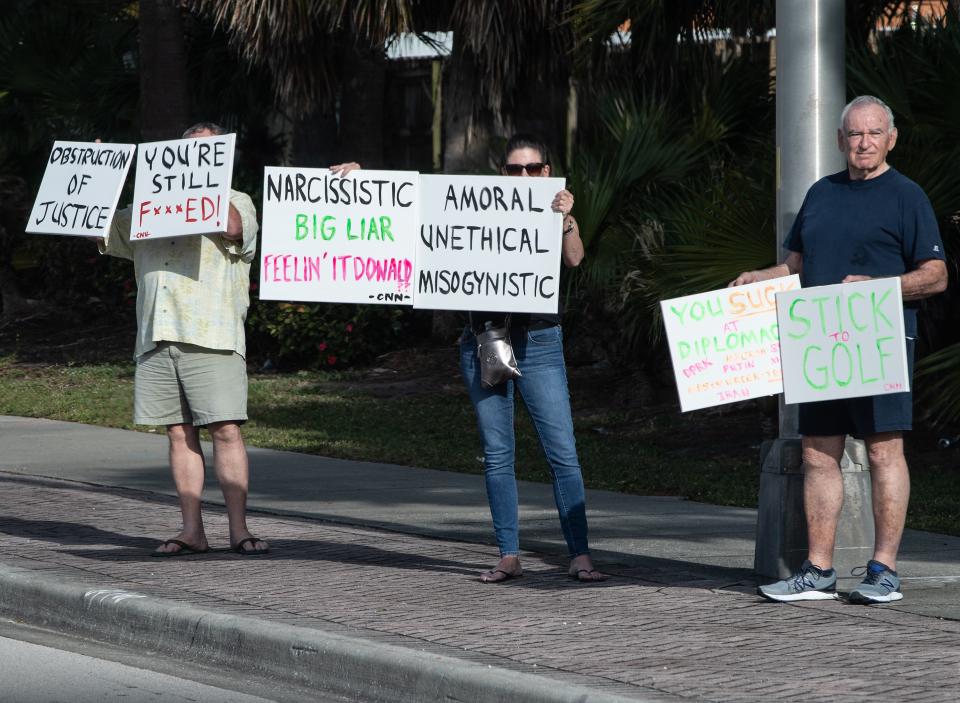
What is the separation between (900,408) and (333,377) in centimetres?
1118

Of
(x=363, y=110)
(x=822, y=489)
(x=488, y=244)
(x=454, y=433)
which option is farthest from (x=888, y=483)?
(x=363, y=110)

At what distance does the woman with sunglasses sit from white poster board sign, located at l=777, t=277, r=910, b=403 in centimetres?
106

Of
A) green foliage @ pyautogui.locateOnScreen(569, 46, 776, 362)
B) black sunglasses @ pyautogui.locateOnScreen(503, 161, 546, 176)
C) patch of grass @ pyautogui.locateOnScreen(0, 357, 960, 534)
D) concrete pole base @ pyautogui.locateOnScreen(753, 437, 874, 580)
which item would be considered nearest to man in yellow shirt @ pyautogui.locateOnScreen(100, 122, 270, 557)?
black sunglasses @ pyautogui.locateOnScreen(503, 161, 546, 176)

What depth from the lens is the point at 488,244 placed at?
22.2ft

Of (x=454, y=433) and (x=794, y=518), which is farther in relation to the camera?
(x=454, y=433)

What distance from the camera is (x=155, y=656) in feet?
20.2

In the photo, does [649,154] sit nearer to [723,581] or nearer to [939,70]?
[939,70]

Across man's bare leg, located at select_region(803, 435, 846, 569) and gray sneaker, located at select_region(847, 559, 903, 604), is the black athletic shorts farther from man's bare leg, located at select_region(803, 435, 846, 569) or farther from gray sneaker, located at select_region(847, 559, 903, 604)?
gray sneaker, located at select_region(847, 559, 903, 604)

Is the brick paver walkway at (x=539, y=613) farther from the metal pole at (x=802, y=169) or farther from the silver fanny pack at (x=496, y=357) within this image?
the silver fanny pack at (x=496, y=357)

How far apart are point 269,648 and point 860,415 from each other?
7.81 ft

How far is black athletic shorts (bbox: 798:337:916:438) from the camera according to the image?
6016 millimetres

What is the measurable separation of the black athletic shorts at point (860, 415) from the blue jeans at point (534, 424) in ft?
3.42

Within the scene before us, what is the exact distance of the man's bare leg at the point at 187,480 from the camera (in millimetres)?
7512

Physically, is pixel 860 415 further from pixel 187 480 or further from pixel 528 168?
pixel 187 480
